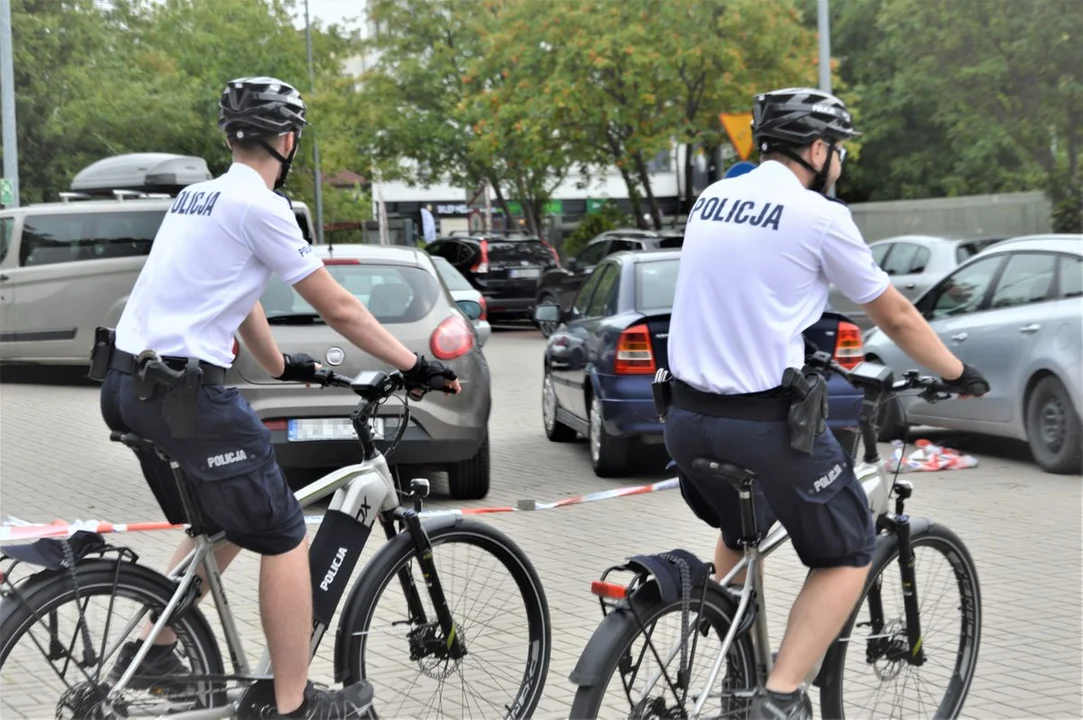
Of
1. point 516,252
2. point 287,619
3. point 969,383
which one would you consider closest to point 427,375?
point 287,619

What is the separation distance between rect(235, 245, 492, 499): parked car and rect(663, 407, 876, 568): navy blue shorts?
4.74 m

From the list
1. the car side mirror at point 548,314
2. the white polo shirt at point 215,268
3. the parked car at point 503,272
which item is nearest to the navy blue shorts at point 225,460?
the white polo shirt at point 215,268

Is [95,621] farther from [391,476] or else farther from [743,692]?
[743,692]

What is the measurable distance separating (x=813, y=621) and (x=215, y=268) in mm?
1740

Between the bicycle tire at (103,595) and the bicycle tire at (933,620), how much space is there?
162 centimetres

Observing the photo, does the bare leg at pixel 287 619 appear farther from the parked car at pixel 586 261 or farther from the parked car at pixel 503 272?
the parked car at pixel 503 272

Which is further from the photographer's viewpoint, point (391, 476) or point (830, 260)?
point (391, 476)

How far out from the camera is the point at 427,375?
4109 mm

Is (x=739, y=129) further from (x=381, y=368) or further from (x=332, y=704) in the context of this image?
(x=332, y=704)

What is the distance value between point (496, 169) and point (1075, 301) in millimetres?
30545

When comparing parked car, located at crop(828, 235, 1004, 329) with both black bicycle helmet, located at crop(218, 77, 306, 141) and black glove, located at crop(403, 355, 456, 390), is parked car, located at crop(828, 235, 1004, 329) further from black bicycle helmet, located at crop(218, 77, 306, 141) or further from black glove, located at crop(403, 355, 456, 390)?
black bicycle helmet, located at crop(218, 77, 306, 141)

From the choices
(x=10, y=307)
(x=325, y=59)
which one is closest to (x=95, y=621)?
(x=10, y=307)

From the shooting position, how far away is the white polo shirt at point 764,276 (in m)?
3.75

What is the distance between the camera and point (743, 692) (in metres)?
3.91
